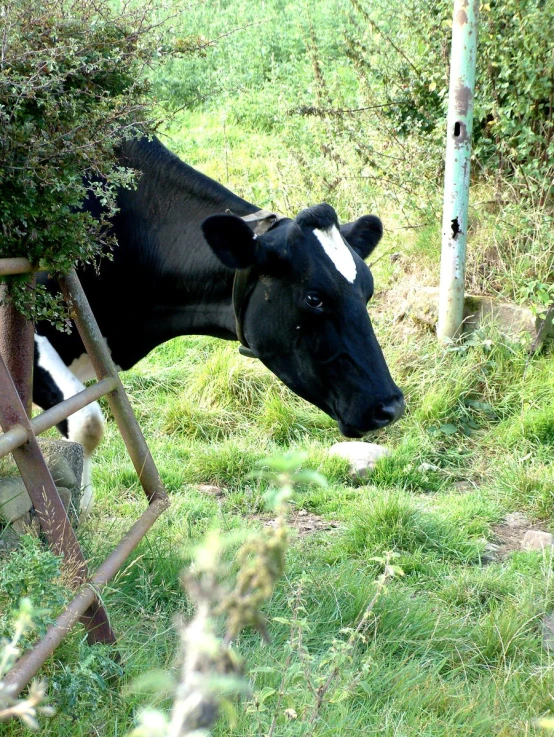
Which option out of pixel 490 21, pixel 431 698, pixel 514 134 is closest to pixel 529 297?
pixel 514 134

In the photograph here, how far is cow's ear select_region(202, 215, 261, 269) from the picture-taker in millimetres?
3508

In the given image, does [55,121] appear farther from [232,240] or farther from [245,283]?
[245,283]

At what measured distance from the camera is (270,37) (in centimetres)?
1298

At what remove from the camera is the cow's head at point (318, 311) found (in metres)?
3.49

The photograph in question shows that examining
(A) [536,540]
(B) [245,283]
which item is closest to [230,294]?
(B) [245,283]

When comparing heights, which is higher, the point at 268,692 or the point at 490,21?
the point at 490,21

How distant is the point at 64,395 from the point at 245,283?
3.05 feet

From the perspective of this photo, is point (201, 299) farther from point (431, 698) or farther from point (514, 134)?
point (514, 134)

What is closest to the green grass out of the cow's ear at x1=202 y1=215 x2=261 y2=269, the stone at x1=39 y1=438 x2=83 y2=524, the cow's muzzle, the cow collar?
the stone at x1=39 y1=438 x2=83 y2=524

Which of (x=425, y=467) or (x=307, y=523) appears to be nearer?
Answer: (x=307, y=523)

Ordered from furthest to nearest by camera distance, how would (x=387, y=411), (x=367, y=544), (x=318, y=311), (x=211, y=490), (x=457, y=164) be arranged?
1. (x=457, y=164)
2. (x=211, y=490)
3. (x=367, y=544)
4. (x=318, y=311)
5. (x=387, y=411)

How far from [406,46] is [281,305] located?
4393 millimetres

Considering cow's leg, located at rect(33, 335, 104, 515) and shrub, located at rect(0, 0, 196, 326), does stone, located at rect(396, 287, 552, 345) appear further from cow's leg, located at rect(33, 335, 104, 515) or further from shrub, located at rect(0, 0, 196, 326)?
shrub, located at rect(0, 0, 196, 326)

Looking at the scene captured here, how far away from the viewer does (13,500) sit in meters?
2.90
